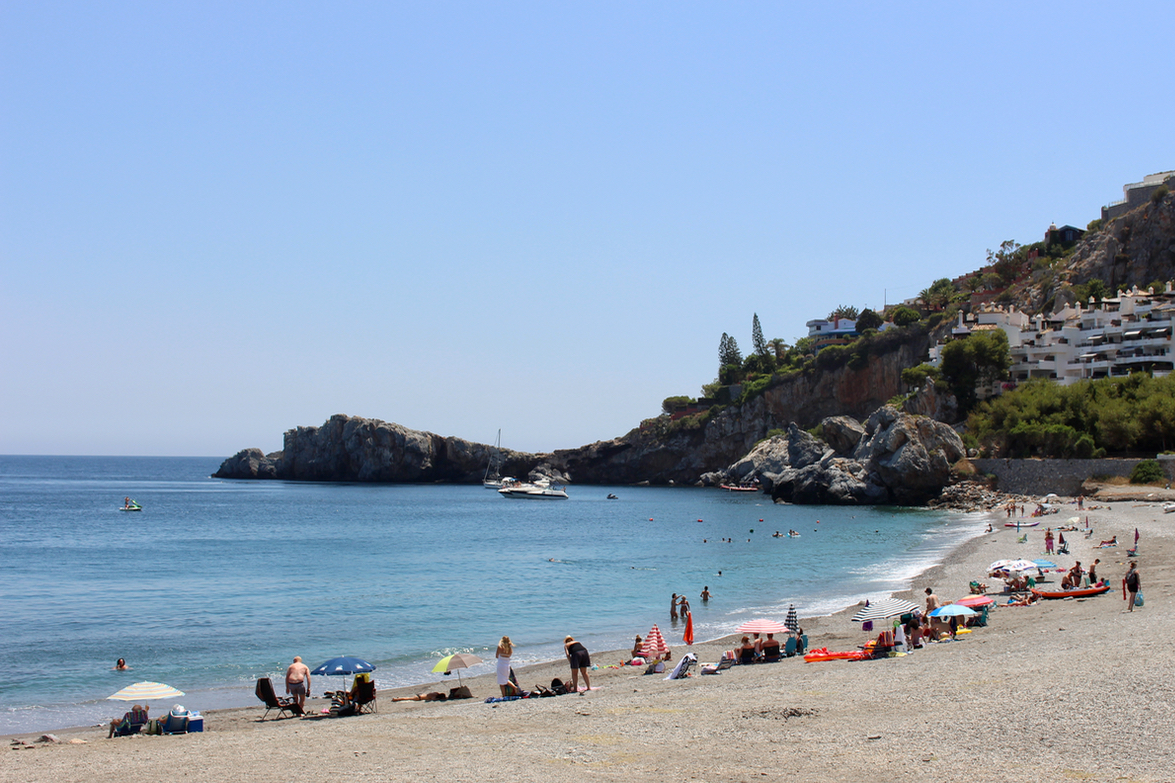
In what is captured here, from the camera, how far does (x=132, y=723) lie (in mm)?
15555

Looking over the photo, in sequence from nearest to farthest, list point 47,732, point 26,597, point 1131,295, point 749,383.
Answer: point 47,732, point 26,597, point 1131,295, point 749,383

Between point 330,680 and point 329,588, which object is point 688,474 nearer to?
point 329,588

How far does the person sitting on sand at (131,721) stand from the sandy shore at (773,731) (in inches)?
16.8

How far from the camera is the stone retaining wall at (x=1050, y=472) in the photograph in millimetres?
59469

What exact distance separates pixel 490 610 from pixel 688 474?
3659 inches

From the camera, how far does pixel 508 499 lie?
340 ft

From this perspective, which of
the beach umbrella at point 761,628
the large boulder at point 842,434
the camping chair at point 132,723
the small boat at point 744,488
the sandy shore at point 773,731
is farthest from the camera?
the small boat at point 744,488

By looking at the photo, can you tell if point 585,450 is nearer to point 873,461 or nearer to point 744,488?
point 744,488

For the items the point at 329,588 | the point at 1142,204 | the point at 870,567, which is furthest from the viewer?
the point at 1142,204

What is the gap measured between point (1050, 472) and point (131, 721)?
6442 centimetres

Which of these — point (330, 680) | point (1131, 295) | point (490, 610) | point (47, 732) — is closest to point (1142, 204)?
point (1131, 295)

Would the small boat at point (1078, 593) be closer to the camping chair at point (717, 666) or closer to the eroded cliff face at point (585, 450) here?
the camping chair at point (717, 666)

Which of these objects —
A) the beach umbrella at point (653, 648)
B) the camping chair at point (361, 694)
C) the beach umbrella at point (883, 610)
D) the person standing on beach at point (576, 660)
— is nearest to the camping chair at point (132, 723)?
the camping chair at point (361, 694)

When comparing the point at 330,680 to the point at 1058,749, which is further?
the point at 330,680
